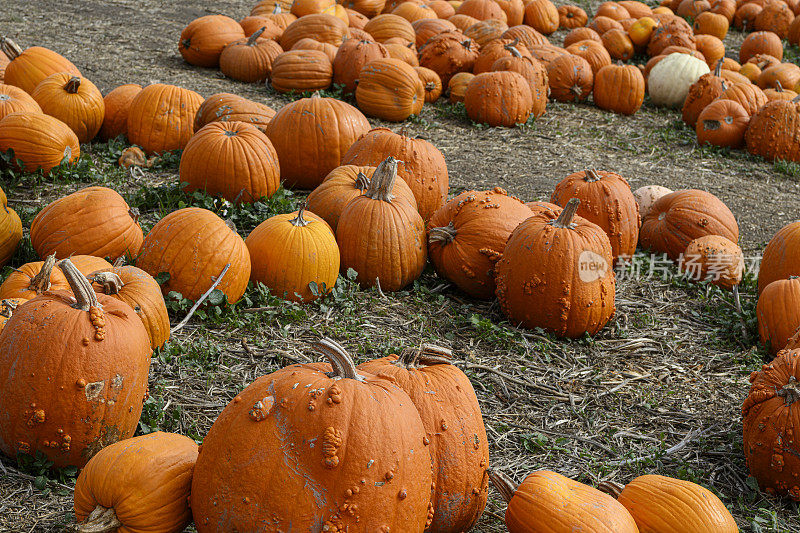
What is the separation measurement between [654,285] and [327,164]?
269cm

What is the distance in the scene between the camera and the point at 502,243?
462 cm

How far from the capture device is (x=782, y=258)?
469 cm

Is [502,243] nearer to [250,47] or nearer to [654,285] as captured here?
[654,285]

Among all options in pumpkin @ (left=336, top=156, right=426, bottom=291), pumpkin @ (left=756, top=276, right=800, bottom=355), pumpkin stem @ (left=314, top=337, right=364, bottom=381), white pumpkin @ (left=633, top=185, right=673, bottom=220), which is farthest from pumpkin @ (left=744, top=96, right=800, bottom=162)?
pumpkin stem @ (left=314, top=337, right=364, bottom=381)

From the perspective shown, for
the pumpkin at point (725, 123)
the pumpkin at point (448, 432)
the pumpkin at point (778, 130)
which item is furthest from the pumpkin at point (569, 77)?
the pumpkin at point (448, 432)

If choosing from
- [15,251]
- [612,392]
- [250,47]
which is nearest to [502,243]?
[612,392]

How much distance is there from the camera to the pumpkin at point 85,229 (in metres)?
4.27

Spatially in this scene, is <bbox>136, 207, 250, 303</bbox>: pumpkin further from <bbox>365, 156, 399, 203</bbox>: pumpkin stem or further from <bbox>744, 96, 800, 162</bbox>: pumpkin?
<bbox>744, 96, 800, 162</bbox>: pumpkin

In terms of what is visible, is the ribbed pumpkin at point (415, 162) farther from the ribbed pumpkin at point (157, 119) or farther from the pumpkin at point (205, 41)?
the pumpkin at point (205, 41)

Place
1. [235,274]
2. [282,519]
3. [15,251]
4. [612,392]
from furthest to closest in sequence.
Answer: [15,251]
[235,274]
[612,392]
[282,519]

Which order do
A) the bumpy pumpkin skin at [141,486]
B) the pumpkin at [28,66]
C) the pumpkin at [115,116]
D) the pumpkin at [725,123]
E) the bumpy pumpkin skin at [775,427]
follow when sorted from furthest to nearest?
the pumpkin at [725,123] → the pumpkin at [28,66] → the pumpkin at [115,116] → the bumpy pumpkin skin at [775,427] → the bumpy pumpkin skin at [141,486]

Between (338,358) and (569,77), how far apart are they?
742 centimetres

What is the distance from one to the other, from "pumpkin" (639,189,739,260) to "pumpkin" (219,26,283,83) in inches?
196

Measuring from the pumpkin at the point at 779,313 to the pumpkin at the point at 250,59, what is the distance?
241 inches
